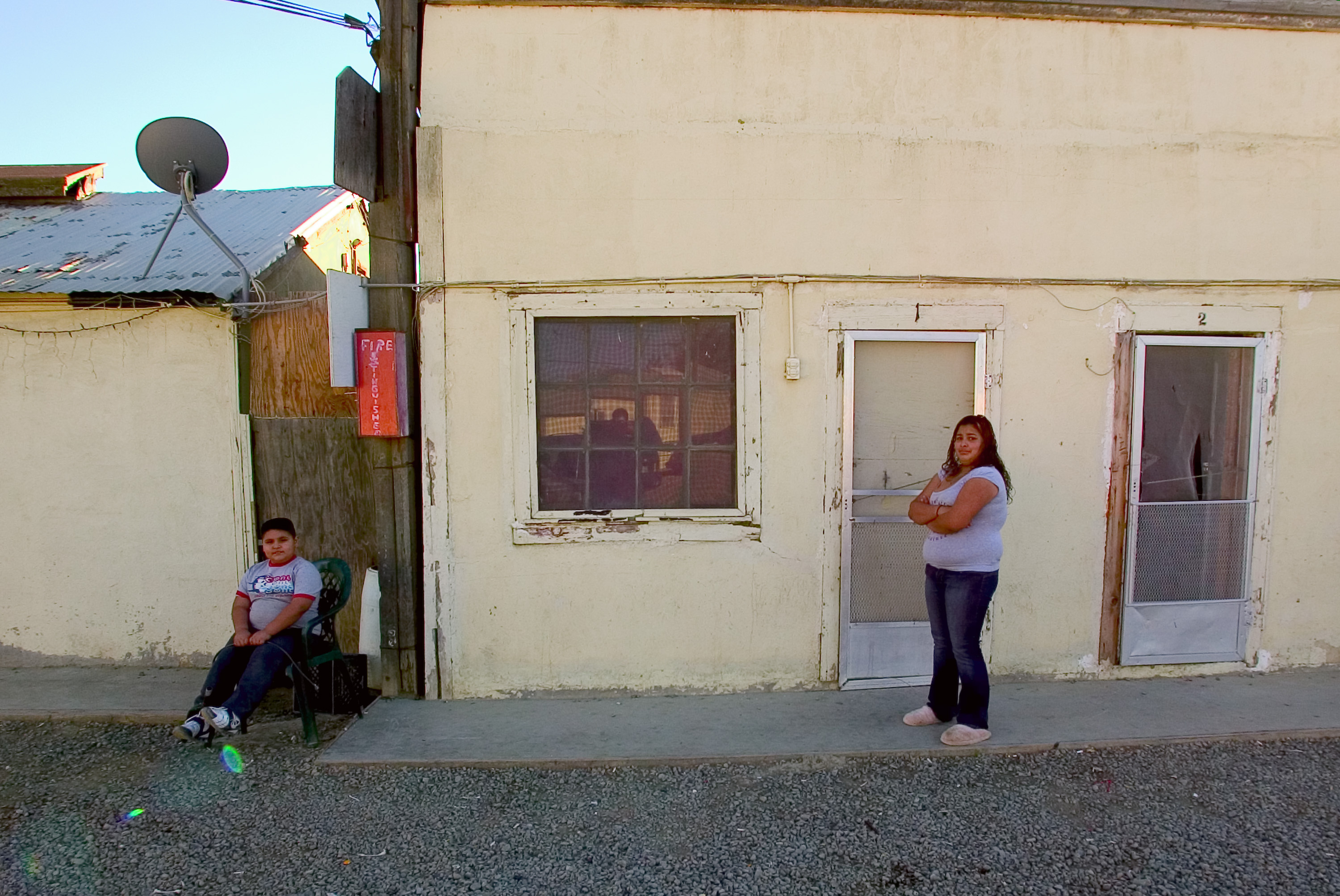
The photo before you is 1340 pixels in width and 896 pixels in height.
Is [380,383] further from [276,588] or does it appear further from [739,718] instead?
[739,718]

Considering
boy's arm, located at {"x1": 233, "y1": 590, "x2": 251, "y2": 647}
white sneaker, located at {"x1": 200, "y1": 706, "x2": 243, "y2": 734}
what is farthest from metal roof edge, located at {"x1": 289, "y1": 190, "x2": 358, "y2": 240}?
white sneaker, located at {"x1": 200, "y1": 706, "x2": 243, "y2": 734}

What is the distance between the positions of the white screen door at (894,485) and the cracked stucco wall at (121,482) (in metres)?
3.86

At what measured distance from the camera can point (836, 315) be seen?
14.9 feet

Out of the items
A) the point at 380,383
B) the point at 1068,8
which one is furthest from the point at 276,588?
the point at 1068,8

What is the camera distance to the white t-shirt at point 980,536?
3764 millimetres

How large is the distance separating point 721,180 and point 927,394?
5.72ft

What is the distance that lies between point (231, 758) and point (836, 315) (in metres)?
3.95

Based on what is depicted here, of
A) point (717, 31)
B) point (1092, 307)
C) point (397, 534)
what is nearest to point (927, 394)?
point (1092, 307)

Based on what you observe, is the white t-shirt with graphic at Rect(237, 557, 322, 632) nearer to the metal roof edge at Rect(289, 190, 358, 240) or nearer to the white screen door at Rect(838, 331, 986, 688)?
the white screen door at Rect(838, 331, 986, 688)

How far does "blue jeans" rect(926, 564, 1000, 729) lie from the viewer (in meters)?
3.84

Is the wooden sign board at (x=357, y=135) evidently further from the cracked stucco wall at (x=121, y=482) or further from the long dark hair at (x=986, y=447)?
the long dark hair at (x=986, y=447)

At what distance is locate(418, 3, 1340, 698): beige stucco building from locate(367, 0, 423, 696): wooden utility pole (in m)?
0.10

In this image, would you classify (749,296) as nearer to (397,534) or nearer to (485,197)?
(485,197)

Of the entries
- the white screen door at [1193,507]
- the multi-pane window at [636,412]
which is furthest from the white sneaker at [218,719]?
the white screen door at [1193,507]
